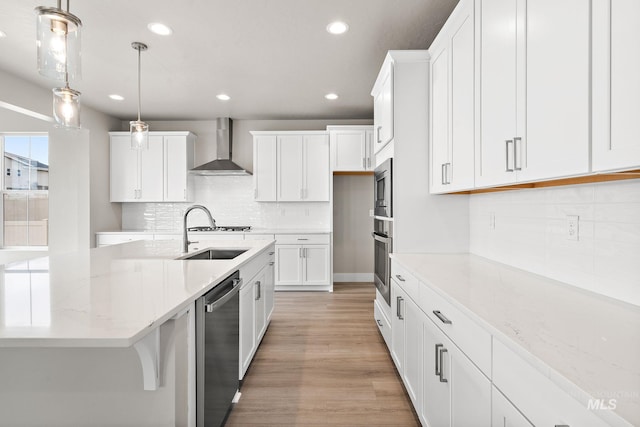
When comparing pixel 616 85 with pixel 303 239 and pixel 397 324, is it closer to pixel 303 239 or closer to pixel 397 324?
pixel 397 324

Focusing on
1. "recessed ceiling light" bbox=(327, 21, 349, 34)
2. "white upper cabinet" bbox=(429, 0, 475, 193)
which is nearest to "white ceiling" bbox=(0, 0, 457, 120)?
"recessed ceiling light" bbox=(327, 21, 349, 34)

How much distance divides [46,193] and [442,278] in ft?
16.5

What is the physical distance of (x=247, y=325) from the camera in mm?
2393

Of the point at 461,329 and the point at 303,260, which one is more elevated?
the point at 461,329

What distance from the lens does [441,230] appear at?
2.56 m

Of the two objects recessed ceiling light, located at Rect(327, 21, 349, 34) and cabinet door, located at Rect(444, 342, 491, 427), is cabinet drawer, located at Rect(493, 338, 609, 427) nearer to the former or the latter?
cabinet door, located at Rect(444, 342, 491, 427)

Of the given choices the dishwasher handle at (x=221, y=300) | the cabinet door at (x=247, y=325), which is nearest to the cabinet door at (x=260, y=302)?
the cabinet door at (x=247, y=325)

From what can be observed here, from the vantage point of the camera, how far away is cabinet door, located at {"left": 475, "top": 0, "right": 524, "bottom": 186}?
56.1 inches

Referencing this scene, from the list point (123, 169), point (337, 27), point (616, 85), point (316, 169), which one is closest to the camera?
point (616, 85)

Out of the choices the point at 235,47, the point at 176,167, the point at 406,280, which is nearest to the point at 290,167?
the point at 176,167

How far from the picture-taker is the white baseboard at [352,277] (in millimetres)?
5633

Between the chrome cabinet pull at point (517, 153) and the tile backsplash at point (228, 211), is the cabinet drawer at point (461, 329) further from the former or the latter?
the tile backsplash at point (228, 211)

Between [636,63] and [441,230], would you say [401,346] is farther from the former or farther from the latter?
[636,63]

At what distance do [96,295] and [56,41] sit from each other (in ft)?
3.66
